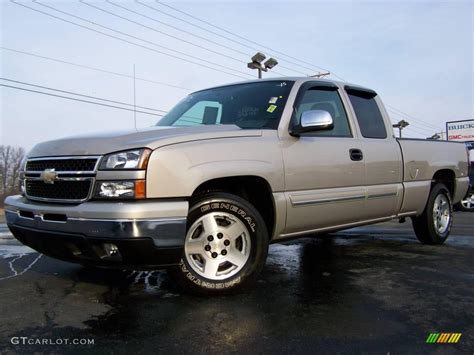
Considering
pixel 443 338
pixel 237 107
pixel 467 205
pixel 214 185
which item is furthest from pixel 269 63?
pixel 443 338

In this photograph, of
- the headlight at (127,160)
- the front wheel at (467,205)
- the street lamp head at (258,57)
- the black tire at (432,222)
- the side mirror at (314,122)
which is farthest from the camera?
the street lamp head at (258,57)

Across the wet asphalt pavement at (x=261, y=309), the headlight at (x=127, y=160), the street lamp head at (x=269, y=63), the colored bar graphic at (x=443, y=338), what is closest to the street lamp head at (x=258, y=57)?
the street lamp head at (x=269, y=63)

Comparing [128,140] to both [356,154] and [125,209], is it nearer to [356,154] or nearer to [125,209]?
[125,209]

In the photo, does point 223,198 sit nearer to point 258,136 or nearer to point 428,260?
point 258,136

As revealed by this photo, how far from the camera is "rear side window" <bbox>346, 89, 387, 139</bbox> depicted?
5146mm

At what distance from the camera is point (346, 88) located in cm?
521

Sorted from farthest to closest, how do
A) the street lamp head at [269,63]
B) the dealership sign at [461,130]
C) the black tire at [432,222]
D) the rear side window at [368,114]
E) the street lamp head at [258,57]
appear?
the dealership sign at [461,130], the street lamp head at [269,63], the street lamp head at [258,57], the black tire at [432,222], the rear side window at [368,114]

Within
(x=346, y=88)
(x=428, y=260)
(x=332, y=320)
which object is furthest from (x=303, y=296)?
(x=346, y=88)

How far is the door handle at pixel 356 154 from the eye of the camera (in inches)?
184

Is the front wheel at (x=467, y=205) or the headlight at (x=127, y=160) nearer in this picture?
the headlight at (x=127, y=160)

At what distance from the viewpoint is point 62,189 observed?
3469 millimetres

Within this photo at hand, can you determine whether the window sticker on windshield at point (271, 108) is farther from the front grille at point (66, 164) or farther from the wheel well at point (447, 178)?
the wheel well at point (447, 178)

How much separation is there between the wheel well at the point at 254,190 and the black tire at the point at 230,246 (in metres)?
0.18

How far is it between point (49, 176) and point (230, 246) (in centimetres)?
147
